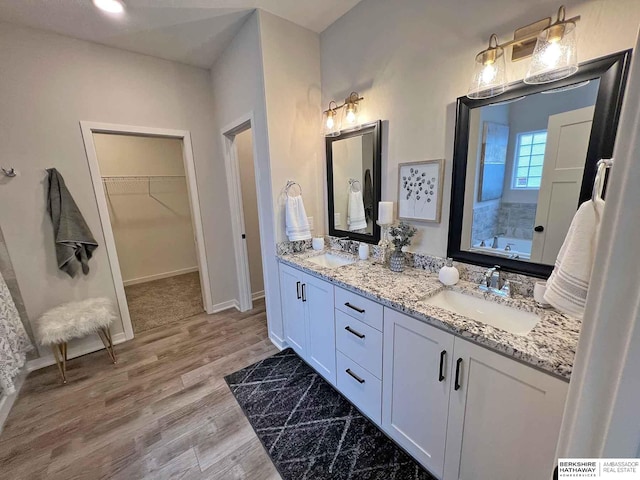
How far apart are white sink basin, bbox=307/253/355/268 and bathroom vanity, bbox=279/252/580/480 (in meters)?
0.31

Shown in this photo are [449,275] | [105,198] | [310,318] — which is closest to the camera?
[449,275]

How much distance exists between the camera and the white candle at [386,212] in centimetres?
187

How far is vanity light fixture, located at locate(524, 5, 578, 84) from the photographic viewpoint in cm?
104

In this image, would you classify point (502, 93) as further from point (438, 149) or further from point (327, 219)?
point (327, 219)

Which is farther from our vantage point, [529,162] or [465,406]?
[529,162]

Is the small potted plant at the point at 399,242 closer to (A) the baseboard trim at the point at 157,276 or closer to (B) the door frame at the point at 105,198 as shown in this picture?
(B) the door frame at the point at 105,198

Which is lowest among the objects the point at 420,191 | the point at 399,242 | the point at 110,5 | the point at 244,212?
the point at 399,242

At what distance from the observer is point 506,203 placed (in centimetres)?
140

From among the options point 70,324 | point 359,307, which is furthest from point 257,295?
point 359,307

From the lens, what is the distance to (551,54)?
109cm

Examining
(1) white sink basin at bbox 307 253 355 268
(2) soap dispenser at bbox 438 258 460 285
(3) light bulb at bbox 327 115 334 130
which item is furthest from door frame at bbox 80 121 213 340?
(2) soap dispenser at bbox 438 258 460 285

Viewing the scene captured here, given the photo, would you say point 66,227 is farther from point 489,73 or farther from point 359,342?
point 489,73

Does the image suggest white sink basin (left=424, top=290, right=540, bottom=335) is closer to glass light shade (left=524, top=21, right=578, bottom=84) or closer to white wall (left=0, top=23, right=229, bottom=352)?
glass light shade (left=524, top=21, right=578, bottom=84)

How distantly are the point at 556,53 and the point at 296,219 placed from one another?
5.78 feet
